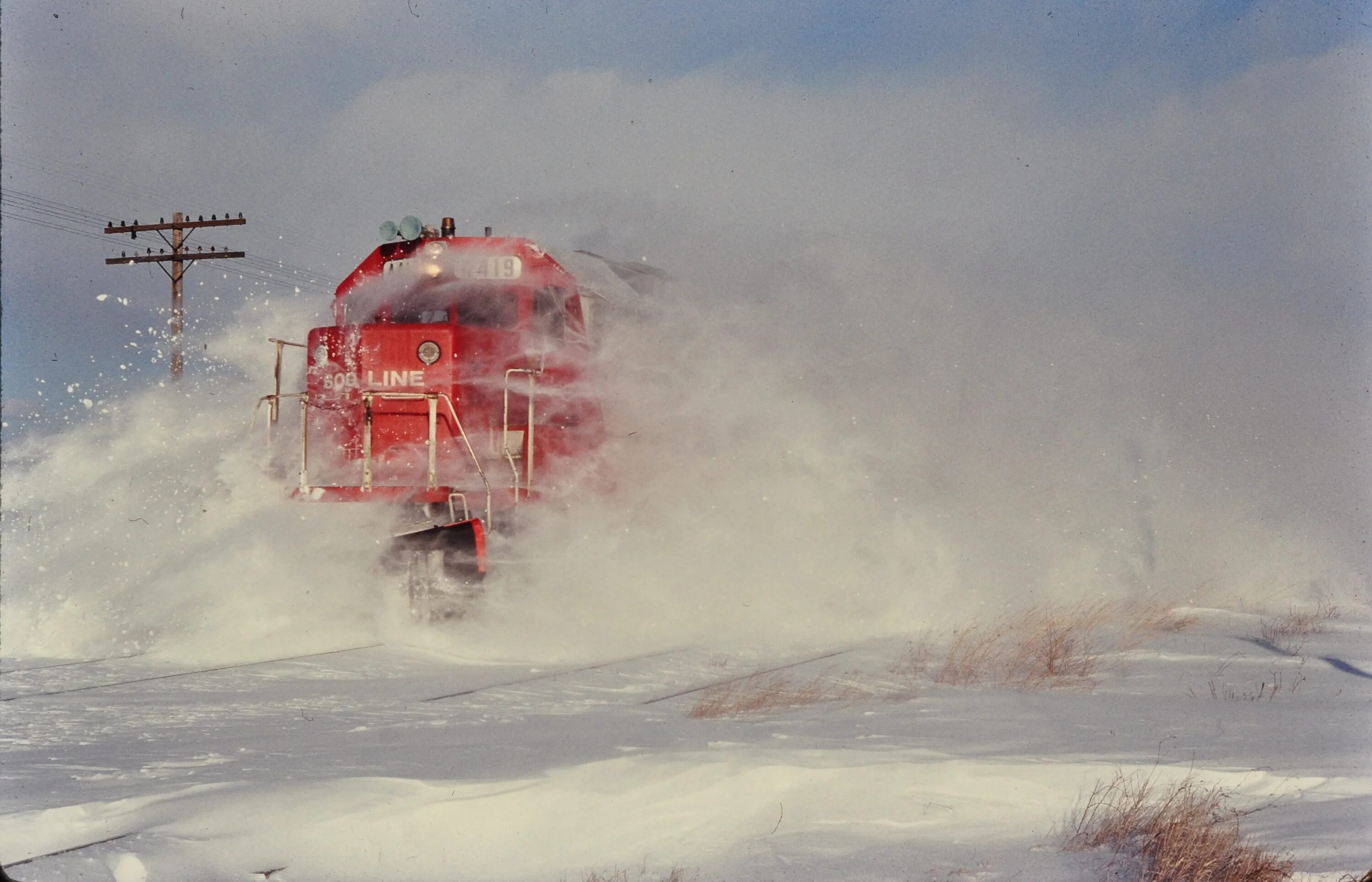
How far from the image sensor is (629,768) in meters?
5.45

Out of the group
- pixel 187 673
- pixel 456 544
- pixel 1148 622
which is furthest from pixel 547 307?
pixel 1148 622

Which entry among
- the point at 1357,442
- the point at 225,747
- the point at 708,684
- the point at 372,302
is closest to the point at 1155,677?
the point at 708,684

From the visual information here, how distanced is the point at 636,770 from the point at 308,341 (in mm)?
7106

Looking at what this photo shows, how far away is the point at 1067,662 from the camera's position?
898 centimetres

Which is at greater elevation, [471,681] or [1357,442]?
[1357,442]

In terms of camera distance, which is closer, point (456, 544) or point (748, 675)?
point (748, 675)

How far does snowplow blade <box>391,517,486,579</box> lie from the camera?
10172 mm

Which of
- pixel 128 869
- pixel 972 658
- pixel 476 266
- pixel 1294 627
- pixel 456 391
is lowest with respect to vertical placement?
pixel 1294 627

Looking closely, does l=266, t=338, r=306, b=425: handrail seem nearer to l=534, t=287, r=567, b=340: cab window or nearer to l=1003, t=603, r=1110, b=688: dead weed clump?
l=534, t=287, r=567, b=340: cab window

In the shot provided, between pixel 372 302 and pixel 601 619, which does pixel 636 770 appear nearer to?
pixel 601 619

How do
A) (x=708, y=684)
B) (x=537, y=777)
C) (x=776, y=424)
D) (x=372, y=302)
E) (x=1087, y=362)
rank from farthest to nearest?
(x=1087, y=362) < (x=776, y=424) < (x=372, y=302) < (x=708, y=684) < (x=537, y=777)

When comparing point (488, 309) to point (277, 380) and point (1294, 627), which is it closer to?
point (277, 380)

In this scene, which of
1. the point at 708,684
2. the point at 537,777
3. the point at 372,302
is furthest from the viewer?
the point at 372,302

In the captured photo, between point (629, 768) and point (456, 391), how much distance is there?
5815 mm
